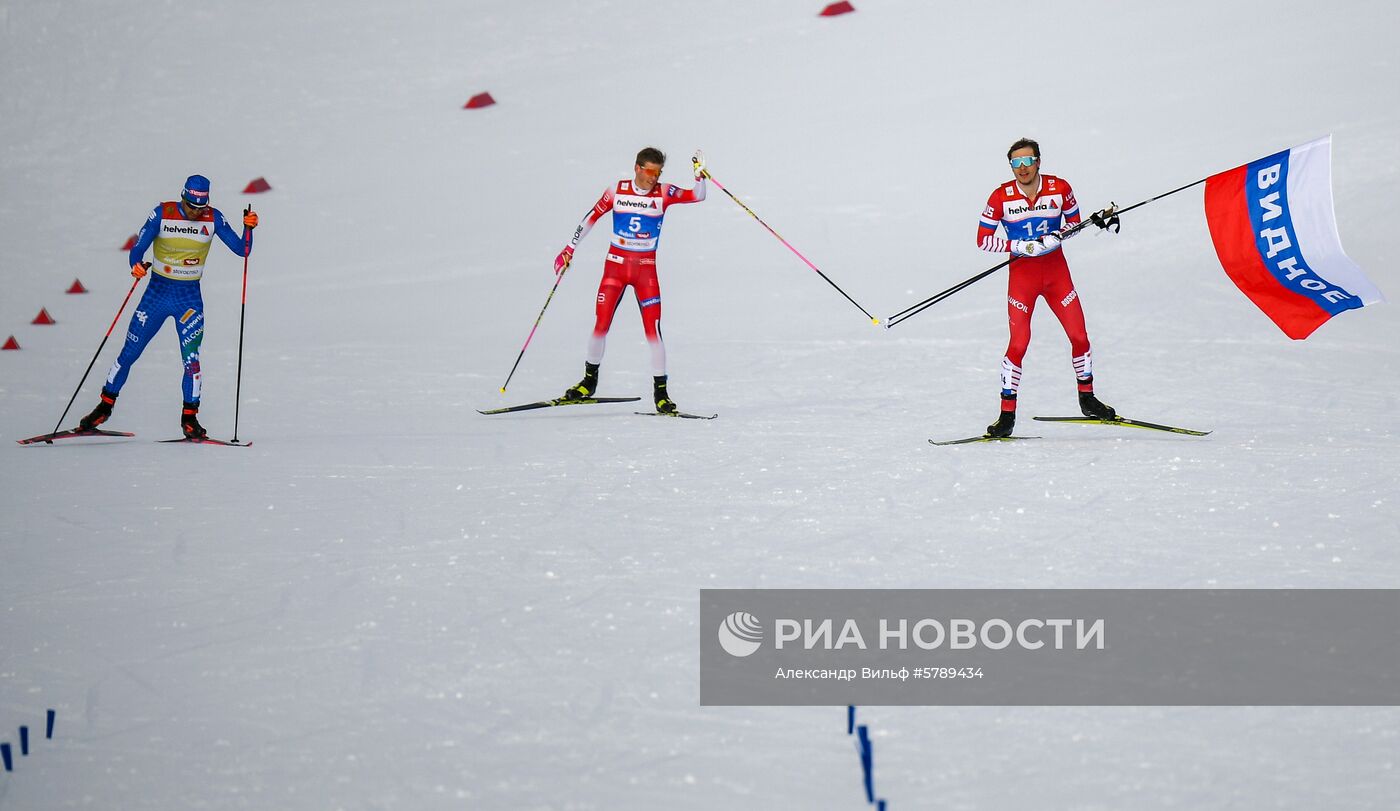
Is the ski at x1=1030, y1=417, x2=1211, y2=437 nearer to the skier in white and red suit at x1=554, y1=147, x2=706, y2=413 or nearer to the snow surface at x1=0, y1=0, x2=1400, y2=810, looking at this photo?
the snow surface at x1=0, y1=0, x2=1400, y2=810

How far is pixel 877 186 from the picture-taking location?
1653 cm

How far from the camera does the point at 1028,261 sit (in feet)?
28.3

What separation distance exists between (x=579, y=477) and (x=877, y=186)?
9.39m

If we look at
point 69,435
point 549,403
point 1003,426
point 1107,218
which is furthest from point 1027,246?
point 69,435

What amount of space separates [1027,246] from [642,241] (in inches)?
103

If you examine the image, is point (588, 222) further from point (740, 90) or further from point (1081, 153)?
point (740, 90)

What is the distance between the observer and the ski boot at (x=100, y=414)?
9.38 metres

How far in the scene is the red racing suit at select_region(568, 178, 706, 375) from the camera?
973 centimetres

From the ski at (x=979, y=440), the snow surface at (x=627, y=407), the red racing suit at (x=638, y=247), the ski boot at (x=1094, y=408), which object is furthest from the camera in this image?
the red racing suit at (x=638, y=247)

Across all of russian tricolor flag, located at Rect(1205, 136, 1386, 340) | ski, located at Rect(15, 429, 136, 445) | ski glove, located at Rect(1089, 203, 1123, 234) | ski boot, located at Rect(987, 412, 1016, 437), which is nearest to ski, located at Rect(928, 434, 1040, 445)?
ski boot, located at Rect(987, 412, 1016, 437)

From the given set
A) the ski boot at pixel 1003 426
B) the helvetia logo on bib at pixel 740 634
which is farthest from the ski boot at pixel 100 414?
the helvetia logo on bib at pixel 740 634

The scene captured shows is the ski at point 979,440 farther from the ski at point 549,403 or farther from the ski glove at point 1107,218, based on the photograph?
the ski at point 549,403

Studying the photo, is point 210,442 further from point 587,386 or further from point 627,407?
point 627,407

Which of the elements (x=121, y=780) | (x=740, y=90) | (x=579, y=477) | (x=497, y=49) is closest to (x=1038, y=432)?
(x=579, y=477)
